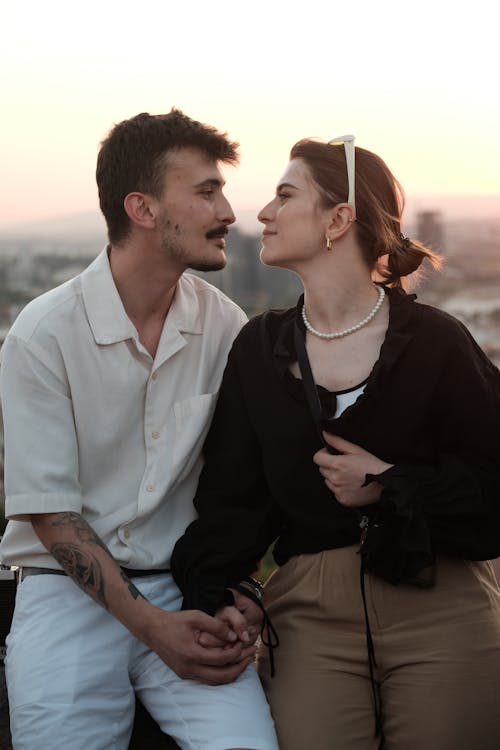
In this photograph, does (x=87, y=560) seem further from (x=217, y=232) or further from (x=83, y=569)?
(x=217, y=232)

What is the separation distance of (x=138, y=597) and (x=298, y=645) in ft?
1.20

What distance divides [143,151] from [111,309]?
0.44 m

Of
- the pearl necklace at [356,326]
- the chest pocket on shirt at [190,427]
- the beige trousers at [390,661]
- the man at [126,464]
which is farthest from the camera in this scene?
the chest pocket on shirt at [190,427]

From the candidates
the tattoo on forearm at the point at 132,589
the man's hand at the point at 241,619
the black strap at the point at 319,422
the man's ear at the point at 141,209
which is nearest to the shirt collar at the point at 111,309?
the man's ear at the point at 141,209

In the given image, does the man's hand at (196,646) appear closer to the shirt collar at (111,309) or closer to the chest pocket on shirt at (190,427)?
the chest pocket on shirt at (190,427)

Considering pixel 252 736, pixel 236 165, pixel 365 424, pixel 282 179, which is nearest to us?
pixel 252 736

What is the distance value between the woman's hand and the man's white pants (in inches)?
18.2

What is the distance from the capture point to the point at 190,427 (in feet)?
7.93

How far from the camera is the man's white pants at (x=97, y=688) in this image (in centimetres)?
209

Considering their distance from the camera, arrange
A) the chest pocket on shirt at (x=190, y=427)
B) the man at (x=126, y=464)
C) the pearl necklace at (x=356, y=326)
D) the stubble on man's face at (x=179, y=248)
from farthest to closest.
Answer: the stubble on man's face at (x=179, y=248), the chest pocket on shirt at (x=190, y=427), the pearl necklace at (x=356, y=326), the man at (x=126, y=464)

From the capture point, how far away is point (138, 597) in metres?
2.21

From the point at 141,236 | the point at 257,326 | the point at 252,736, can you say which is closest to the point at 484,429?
the point at 257,326

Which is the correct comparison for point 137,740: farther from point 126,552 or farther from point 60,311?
point 60,311

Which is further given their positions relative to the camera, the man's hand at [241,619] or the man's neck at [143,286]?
the man's neck at [143,286]
